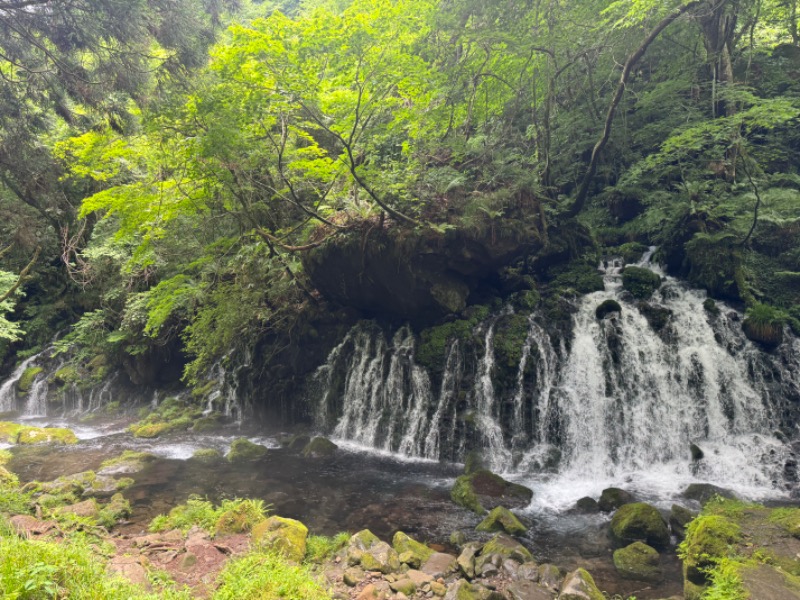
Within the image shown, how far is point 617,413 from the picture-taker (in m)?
12.1

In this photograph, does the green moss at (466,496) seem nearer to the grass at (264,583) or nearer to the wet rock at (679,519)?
the wet rock at (679,519)

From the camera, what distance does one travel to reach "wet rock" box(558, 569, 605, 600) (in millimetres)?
6047

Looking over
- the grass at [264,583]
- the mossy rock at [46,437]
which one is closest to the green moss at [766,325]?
the grass at [264,583]

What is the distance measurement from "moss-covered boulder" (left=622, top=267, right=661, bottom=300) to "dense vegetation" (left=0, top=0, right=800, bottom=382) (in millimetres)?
1328

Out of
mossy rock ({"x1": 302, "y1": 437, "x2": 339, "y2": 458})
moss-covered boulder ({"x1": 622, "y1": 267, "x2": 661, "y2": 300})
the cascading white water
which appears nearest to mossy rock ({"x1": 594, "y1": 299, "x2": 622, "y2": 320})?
the cascading white water

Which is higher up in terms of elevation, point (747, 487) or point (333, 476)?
point (747, 487)

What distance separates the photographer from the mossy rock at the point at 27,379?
20.8 metres

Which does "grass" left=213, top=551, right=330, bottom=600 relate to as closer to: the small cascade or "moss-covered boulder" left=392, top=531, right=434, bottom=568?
"moss-covered boulder" left=392, top=531, right=434, bottom=568

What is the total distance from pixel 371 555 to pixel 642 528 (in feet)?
17.4

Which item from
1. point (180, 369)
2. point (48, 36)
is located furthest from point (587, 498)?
point (180, 369)

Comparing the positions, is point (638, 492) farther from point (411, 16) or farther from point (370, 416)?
point (411, 16)

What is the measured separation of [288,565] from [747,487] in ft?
34.6

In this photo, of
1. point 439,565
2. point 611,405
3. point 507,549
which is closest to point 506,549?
point 507,549

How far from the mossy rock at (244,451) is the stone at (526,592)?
9407 millimetres
